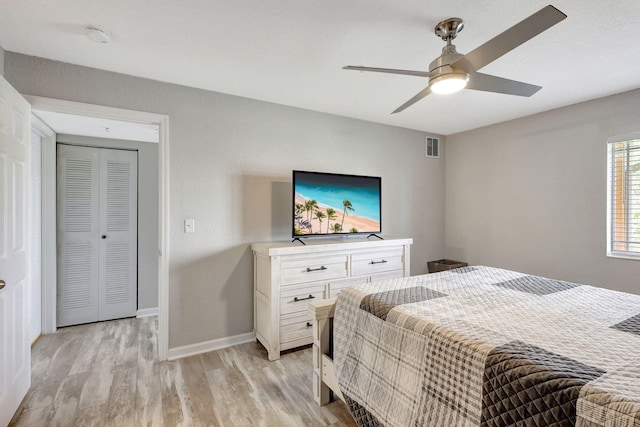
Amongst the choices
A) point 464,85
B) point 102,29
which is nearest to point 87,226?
point 102,29

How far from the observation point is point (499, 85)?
1807mm

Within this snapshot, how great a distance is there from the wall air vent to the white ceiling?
139cm

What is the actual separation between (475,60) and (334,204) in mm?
1913

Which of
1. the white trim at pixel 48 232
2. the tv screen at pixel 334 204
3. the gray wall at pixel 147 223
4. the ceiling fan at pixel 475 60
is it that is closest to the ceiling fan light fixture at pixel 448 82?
the ceiling fan at pixel 475 60

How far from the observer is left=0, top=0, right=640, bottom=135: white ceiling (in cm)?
166

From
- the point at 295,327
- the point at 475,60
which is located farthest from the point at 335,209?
the point at 475,60

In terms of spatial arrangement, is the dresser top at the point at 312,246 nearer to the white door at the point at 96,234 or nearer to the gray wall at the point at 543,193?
the gray wall at the point at 543,193

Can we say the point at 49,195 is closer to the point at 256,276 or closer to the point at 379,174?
the point at 256,276

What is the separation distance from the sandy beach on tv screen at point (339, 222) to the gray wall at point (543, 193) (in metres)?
1.58

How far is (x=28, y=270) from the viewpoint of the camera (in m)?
2.09

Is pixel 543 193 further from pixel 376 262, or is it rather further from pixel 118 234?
pixel 118 234

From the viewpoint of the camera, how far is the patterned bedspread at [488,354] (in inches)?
35.6

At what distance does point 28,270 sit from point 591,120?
4.93 metres

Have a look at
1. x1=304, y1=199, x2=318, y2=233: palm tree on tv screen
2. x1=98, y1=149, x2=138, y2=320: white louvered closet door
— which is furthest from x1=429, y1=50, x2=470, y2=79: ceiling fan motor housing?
x1=98, y1=149, x2=138, y2=320: white louvered closet door
